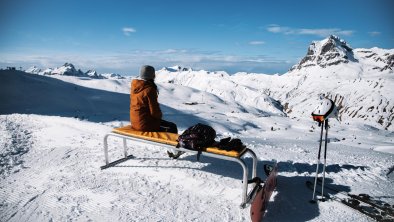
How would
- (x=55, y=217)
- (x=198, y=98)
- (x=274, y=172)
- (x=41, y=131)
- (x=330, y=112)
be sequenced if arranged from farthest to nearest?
(x=198, y=98) < (x=41, y=131) < (x=274, y=172) < (x=330, y=112) < (x=55, y=217)

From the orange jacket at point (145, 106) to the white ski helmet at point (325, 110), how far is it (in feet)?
12.1

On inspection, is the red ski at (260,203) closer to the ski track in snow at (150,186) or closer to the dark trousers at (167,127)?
the ski track in snow at (150,186)

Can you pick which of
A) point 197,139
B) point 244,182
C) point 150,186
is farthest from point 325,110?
point 150,186

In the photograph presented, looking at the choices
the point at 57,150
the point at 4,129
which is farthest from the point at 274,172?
the point at 4,129

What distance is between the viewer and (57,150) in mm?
8992

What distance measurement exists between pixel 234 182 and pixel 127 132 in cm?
296

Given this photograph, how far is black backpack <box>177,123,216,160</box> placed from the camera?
6250 mm

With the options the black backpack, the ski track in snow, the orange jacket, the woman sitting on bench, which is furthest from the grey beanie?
the ski track in snow

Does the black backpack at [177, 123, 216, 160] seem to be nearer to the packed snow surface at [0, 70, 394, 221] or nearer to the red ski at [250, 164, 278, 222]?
the packed snow surface at [0, 70, 394, 221]

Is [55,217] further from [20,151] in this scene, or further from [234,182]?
[20,151]

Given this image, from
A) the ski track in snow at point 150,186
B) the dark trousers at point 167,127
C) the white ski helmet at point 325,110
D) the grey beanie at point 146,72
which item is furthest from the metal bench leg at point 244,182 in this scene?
the grey beanie at point 146,72

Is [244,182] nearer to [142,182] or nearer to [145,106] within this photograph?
[142,182]

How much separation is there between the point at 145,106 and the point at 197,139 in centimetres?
177

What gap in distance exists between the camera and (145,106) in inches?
286
